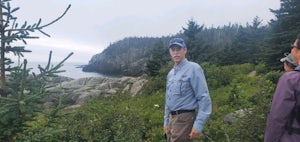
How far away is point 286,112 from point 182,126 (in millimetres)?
1790

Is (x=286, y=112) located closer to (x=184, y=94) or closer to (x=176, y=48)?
(x=184, y=94)

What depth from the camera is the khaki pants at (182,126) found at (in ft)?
15.6

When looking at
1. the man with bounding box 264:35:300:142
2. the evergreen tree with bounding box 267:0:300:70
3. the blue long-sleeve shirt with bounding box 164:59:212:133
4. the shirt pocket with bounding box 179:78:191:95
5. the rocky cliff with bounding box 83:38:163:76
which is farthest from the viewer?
the rocky cliff with bounding box 83:38:163:76

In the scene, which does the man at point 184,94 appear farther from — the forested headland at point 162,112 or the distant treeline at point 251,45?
the distant treeline at point 251,45

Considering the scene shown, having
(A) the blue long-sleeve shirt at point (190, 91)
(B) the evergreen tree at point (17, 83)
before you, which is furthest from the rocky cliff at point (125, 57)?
(B) the evergreen tree at point (17, 83)

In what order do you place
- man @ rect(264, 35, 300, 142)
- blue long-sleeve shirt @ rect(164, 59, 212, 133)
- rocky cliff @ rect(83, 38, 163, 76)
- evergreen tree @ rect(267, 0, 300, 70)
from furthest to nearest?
rocky cliff @ rect(83, 38, 163, 76) → evergreen tree @ rect(267, 0, 300, 70) → blue long-sleeve shirt @ rect(164, 59, 212, 133) → man @ rect(264, 35, 300, 142)

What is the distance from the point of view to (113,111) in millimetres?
9133

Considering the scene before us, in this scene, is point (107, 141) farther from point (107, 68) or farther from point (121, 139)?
point (107, 68)

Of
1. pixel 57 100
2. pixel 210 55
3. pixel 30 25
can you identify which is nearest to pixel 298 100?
pixel 57 100

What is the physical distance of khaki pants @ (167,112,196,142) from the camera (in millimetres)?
4758

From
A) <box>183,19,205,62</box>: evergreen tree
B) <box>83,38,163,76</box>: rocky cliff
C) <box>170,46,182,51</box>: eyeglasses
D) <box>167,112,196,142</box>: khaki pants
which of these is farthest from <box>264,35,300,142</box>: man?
Answer: <box>83,38,163,76</box>: rocky cliff

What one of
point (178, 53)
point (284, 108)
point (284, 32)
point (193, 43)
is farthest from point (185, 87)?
point (193, 43)

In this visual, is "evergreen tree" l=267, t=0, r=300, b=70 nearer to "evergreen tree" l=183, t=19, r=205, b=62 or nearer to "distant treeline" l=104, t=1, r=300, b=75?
"distant treeline" l=104, t=1, r=300, b=75

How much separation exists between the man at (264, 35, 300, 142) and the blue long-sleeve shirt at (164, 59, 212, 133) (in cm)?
130
